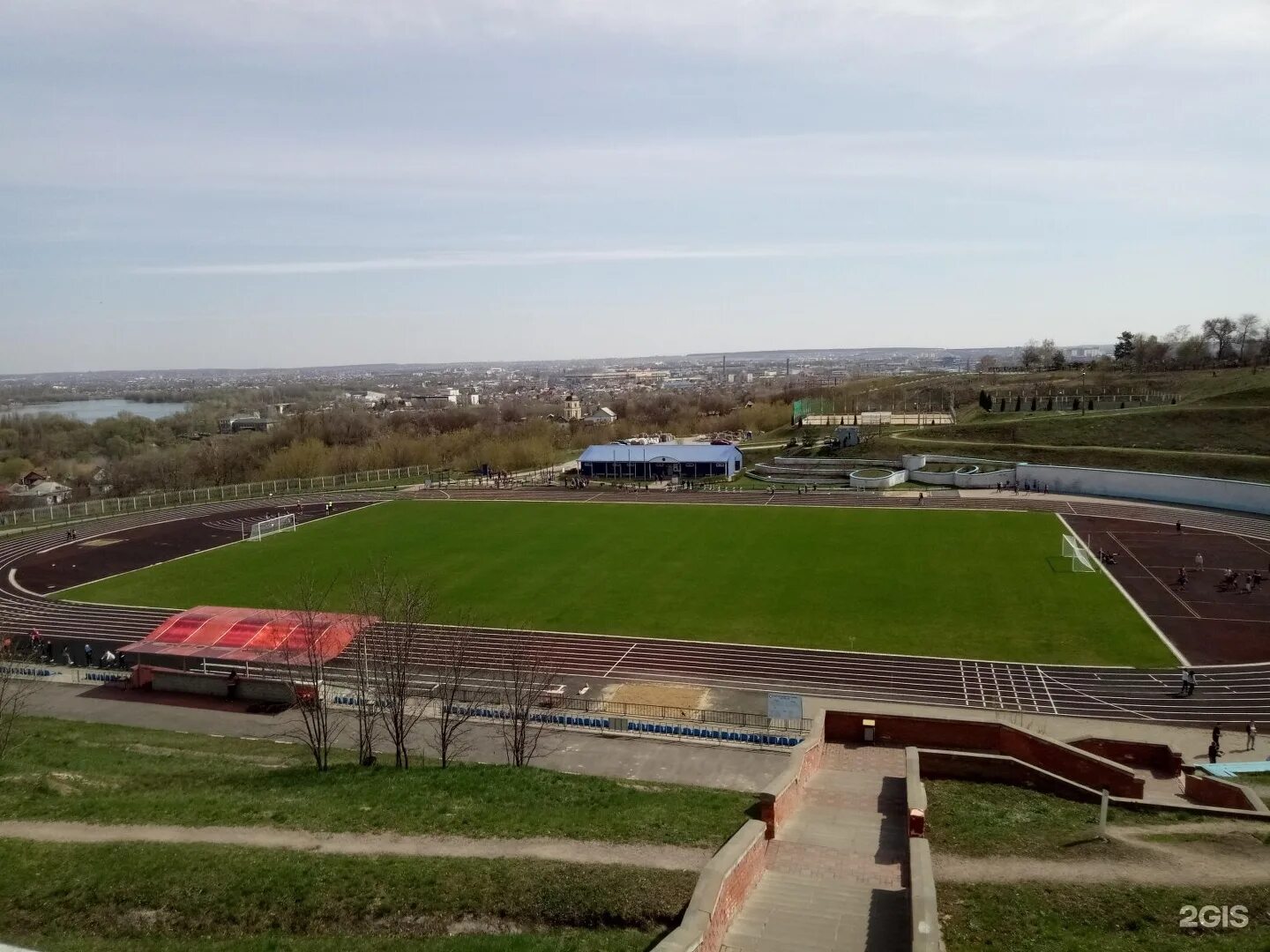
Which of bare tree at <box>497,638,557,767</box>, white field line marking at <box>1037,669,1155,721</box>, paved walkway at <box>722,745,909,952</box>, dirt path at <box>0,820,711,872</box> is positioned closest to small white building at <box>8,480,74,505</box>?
bare tree at <box>497,638,557,767</box>

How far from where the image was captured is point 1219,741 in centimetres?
2034

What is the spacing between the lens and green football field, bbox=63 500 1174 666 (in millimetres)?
29156

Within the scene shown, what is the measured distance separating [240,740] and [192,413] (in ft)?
442

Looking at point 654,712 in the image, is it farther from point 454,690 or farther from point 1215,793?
point 1215,793

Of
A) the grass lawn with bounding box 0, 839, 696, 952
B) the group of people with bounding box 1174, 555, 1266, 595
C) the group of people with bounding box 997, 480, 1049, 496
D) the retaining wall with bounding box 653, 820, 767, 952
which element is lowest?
the group of people with bounding box 1174, 555, 1266, 595

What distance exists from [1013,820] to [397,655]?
523 inches

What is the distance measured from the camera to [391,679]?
2022 centimetres

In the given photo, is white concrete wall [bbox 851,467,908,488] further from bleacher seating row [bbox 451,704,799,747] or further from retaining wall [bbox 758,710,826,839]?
retaining wall [bbox 758,710,826,839]

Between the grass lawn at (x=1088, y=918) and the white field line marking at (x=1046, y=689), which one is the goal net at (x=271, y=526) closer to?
the white field line marking at (x=1046, y=689)

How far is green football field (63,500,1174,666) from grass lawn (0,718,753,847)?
13936 millimetres

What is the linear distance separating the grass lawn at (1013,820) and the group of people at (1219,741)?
26.9 ft

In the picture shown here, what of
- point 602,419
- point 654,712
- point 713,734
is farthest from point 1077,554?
point 602,419

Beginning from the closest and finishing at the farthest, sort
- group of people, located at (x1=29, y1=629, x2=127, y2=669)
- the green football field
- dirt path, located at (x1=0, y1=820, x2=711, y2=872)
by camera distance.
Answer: dirt path, located at (x1=0, y1=820, x2=711, y2=872), group of people, located at (x1=29, y1=629, x2=127, y2=669), the green football field

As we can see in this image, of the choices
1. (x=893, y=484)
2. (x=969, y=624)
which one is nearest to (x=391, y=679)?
(x=969, y=624)
